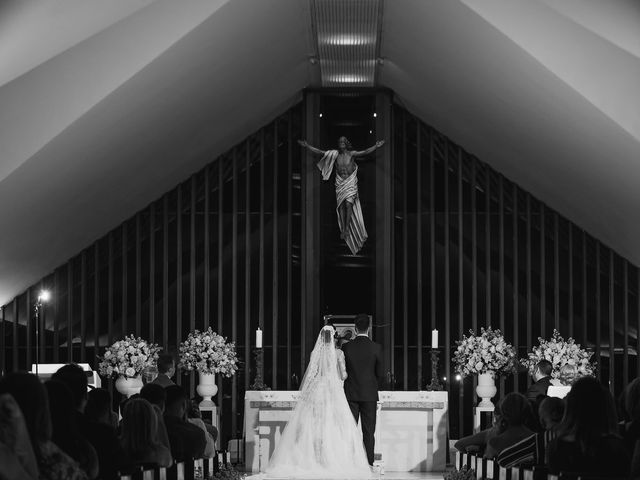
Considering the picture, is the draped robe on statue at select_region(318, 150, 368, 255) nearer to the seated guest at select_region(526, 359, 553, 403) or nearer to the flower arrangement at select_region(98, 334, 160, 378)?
the flower arrangement at select_region(98, 334, 160, 378)

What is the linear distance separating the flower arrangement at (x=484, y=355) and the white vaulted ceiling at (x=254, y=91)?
6.08 feet

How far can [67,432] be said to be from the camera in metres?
6.02

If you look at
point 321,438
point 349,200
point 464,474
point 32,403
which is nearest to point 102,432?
point 32,403

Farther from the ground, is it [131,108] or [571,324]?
[131,108]

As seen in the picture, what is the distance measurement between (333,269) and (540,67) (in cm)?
495

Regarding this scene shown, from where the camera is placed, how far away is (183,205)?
16391mm

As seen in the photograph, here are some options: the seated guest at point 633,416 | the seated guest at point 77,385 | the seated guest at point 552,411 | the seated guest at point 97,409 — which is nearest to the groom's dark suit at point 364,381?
the seated guest at point 552,411

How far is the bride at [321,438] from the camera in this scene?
1153 cm

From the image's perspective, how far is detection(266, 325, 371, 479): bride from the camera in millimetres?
11531

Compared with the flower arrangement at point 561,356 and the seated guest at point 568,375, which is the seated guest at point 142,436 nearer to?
the seated guest at point 568,375

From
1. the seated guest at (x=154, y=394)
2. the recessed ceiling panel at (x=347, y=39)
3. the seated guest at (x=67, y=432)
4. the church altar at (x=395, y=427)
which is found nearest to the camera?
the seated guest at (x=67, y=432)

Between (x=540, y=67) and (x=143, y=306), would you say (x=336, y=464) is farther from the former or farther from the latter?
(x=143, y=306)

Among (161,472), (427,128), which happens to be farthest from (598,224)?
(161,472)

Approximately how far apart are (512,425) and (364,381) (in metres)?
3.05
